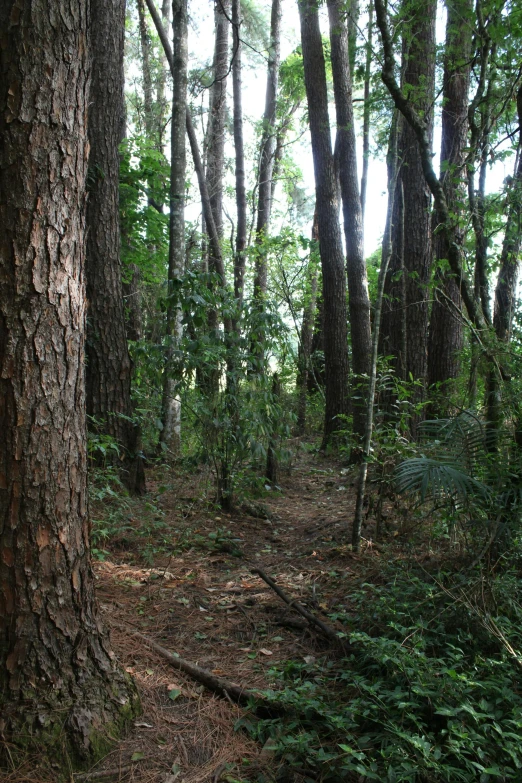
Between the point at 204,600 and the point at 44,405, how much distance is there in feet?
7.52

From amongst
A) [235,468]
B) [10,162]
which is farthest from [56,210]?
[235,468]

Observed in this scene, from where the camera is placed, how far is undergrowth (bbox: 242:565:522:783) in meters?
2.11

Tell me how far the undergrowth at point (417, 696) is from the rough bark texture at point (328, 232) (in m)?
6.62

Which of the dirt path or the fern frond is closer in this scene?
the dirt path

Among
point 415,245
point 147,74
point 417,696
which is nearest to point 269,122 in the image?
point 147,74

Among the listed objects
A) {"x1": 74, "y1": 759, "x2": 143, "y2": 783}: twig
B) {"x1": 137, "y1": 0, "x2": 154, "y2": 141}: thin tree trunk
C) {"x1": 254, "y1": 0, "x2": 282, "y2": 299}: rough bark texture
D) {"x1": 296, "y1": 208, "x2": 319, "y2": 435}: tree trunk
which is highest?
{"x1": 137, "y1": 0, "x2": 154, "y2": 141}: thin tree trunk

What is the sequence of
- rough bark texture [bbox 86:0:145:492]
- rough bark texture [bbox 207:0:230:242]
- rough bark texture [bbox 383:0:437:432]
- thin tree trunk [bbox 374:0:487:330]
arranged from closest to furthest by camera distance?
1. thin tree trunk [bbox 374:0:487:330]
2. rough bark texture [bbox 86:0:145:492]
3. rough bark texture [bbox 383:0:437:432]
4. rough bark texture [bbox 207:0:230:242]

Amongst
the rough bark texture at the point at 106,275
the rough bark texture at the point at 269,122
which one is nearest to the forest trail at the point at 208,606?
the rough bark texture at the point at 106,275

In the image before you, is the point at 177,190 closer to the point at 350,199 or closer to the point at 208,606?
the point at 350,199

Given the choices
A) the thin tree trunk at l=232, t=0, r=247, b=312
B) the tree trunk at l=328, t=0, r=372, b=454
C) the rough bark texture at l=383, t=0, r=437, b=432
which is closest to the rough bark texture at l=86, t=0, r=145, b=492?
the thin tree trunk at l=232, t=0, r=247, b=312

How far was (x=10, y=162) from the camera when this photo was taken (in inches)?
87.1

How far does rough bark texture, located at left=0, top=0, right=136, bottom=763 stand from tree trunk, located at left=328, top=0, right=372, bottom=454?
7.16 meters

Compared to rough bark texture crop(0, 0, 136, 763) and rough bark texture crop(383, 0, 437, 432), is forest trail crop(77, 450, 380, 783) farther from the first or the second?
rough bark texture crop(383, 0, 437, 432)

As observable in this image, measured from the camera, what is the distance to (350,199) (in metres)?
9.40
